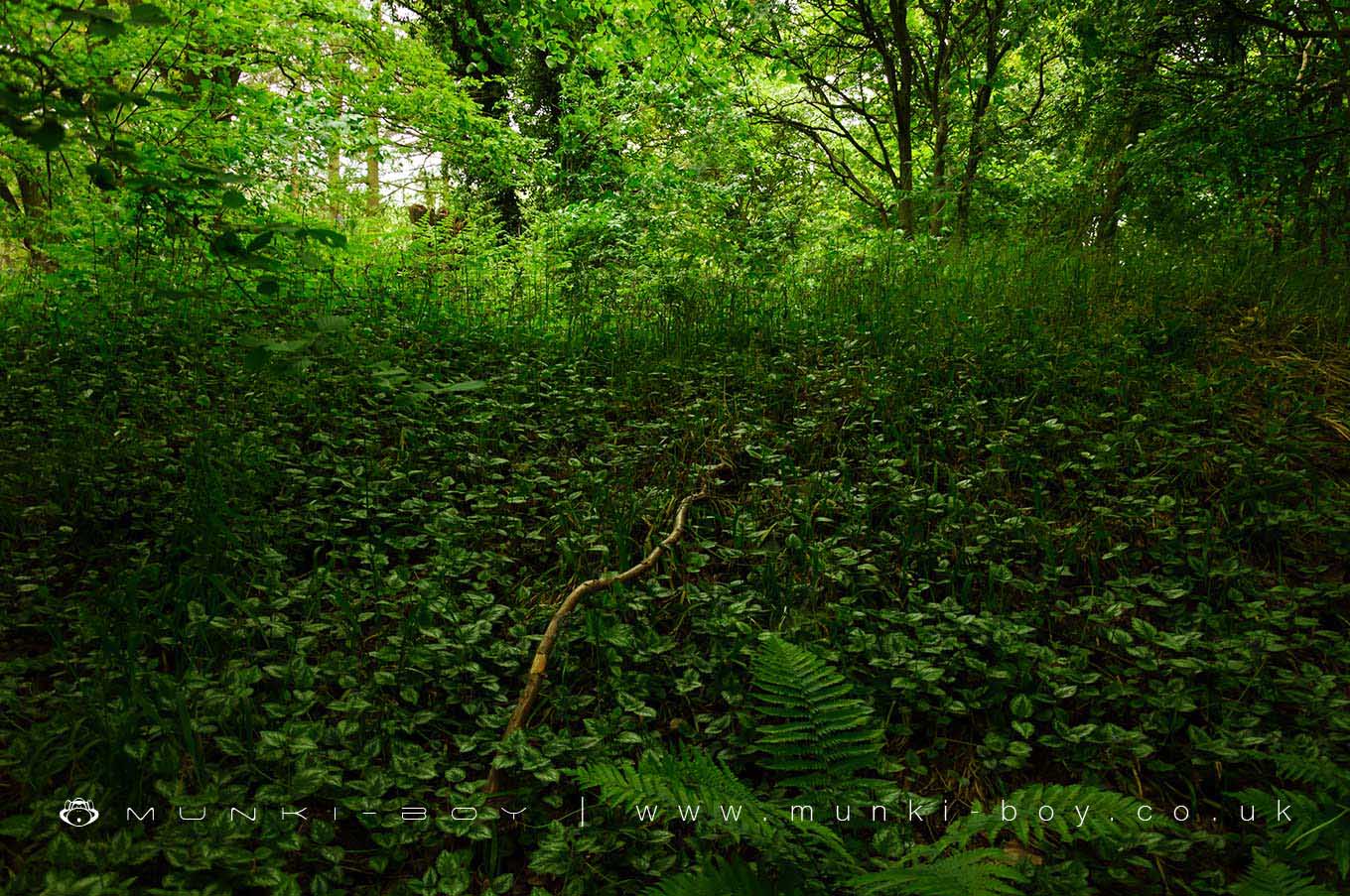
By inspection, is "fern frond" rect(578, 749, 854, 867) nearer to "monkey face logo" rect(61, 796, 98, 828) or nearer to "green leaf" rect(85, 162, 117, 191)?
"monkey face logo" rect(61, 796, 98, 828)

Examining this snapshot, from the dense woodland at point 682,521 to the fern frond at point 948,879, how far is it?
2 centimetres

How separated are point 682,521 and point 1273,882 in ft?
7.57

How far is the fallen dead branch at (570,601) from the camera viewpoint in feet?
6.95

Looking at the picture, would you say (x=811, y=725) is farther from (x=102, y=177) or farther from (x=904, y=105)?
(x=904, y=105)

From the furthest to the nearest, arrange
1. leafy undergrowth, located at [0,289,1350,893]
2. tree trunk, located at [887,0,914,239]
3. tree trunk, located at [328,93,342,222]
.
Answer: tree trunk, located at [887,0,914,239] → tree trunk, located at [328,93,342,222] → leafy undergrowth, located at [0,289,1350,893]

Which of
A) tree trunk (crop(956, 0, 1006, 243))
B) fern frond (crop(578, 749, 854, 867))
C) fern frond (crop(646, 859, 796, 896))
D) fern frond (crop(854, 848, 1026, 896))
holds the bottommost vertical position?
fern frond (crop(646, 859, 796, 896))

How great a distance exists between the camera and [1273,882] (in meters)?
1.48

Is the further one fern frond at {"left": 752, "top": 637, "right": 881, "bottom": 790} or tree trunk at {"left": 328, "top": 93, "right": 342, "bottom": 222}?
tree trunk at {"left": 328, "top": 93, "right": 342, "bottom": 222}

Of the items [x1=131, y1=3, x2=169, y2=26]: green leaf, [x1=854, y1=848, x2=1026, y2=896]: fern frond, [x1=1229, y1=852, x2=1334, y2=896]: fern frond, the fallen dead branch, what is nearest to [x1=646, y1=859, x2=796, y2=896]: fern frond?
[x1=854, y1=848, x2=1026, y2=896]: fern frond

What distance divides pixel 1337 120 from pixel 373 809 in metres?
7.89

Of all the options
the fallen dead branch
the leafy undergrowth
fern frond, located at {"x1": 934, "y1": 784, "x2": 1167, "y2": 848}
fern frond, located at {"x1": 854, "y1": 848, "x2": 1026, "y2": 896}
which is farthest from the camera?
the fallen dead branch

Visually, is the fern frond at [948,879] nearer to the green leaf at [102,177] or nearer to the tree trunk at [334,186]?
the green leaf at [102,177]

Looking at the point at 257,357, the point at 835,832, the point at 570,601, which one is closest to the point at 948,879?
the point at 835,832

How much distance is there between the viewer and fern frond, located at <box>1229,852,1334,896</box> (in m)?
1.46
